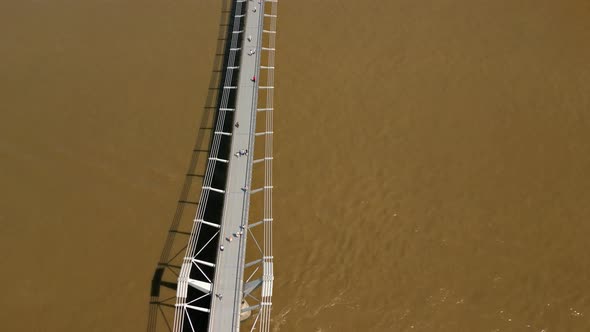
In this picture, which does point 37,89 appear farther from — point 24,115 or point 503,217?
point 503,217

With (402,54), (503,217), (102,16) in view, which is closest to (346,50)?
(402,54)

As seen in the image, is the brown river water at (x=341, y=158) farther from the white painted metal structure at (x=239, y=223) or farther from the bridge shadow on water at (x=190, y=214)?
the white painted metal structure at (x=239, y=223)

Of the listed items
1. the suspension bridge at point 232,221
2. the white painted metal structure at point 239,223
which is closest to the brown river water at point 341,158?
the suspension bridge at point 232,221

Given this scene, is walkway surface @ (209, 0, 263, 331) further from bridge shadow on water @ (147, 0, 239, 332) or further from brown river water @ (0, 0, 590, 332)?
brown river water @ (0, 0, 590, 332)

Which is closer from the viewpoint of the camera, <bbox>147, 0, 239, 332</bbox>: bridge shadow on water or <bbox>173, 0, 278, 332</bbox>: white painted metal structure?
<bbox>173, 0, 278, 332</bbox>: white painted metal structure

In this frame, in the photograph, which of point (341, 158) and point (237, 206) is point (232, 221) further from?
point (341, 158)

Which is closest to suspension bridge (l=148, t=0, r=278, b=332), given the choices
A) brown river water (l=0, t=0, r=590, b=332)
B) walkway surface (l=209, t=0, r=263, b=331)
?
walkway surface (l=209, t=0, r=263, b=331)
